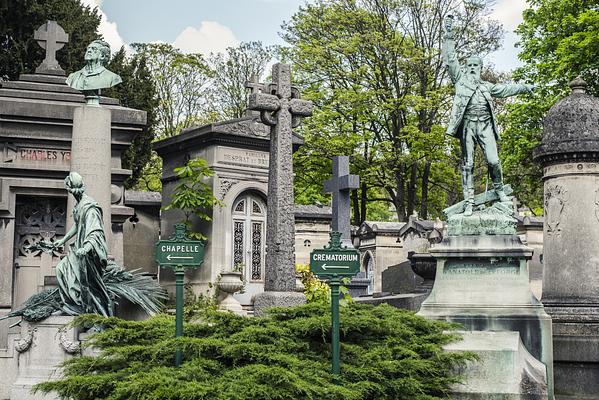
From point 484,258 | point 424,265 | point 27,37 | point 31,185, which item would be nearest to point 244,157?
point 424,265

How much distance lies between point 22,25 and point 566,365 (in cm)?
1724

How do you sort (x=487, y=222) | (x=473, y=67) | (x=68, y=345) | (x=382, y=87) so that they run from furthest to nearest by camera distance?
(x=382, y=87) → (x=473, y=67) → (x=487, y=222) → (x=68, y=345)

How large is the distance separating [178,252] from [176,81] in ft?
98.8

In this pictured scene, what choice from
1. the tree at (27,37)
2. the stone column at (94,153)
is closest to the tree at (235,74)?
the tree at (27,37)

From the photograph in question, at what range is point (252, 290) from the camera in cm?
1622

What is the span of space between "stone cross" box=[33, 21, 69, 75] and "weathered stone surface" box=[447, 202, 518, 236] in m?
8.42

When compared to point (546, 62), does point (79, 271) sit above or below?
below

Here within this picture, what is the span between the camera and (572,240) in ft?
36.5

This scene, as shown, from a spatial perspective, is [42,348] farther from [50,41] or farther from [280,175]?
[50,41]

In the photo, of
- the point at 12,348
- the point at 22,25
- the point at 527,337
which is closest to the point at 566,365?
the point at 527,337

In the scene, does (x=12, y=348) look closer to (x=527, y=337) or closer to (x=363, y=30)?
(x=527, y=337)

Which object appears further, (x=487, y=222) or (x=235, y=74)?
(x=235, y=74)

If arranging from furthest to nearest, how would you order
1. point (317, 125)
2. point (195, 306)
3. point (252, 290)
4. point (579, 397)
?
1. point (317, 125)
2. point (252, 290)
3. point (195, 306)
4. point (579, 397)

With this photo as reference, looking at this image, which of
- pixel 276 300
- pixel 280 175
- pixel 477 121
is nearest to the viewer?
pixel 276 300
